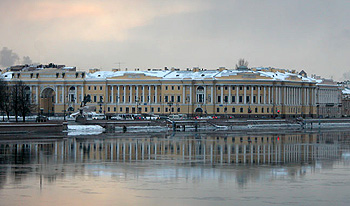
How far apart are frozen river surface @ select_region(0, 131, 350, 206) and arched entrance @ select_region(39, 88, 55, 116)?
70.4 metres

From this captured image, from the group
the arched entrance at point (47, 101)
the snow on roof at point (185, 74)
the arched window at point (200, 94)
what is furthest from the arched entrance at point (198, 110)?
the arched entrance at point (47, 101)

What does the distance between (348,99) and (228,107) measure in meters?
54.7

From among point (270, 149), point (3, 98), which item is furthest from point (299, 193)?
point (3, 98)

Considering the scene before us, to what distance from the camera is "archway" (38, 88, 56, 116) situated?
120 m

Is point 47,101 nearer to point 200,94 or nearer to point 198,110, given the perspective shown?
point 198,110

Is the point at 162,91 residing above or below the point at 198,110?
above

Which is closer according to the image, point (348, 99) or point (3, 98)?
point (3, 98)

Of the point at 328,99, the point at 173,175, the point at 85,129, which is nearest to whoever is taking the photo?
the point at 173,175

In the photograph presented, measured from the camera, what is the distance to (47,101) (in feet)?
400

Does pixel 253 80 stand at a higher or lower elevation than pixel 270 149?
higher

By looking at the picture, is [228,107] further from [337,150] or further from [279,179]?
[279,179]

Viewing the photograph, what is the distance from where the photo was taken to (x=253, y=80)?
118188 millimetres

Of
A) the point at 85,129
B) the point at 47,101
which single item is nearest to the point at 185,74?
the point at 47,101

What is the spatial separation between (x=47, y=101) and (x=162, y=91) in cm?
1945
